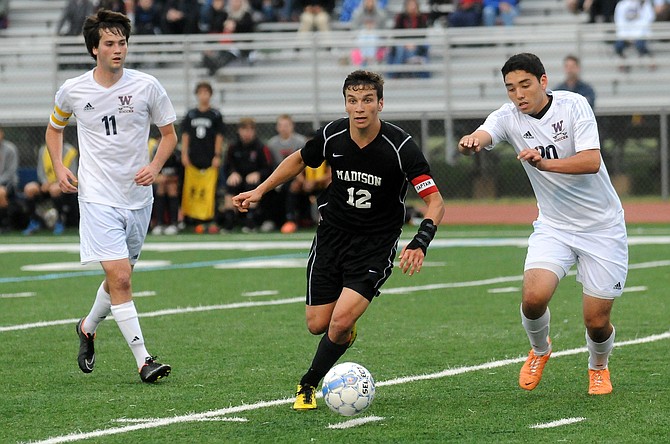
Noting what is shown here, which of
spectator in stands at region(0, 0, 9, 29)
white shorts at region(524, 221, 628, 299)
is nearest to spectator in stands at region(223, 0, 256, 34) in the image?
spectator in stands at region(0, 0, 9, 29)

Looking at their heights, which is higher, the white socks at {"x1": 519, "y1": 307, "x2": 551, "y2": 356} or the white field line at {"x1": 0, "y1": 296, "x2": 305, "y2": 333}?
the white socks at {"x1": 519, "y1": 307, "x2": 551, "y2": 356}

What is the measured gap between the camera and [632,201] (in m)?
22.4

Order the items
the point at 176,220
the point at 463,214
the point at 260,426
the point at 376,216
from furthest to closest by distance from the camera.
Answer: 1. the point at 463,214
2. the point at 176,220
3. the point at 376,216
4. the point at 260,426

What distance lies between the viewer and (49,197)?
68.4ft

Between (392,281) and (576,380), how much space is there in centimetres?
585

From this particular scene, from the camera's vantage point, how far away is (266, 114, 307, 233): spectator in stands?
1997 cm

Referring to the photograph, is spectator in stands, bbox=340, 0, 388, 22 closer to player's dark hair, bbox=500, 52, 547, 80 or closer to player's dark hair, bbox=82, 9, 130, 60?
player's dark hair, bbox=82, 9, 130, 60

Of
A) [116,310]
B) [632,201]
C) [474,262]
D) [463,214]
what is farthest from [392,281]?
[632,201]

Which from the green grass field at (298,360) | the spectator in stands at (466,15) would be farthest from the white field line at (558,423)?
the spectator in stands at (466,15)

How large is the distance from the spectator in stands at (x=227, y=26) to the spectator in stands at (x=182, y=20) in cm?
32

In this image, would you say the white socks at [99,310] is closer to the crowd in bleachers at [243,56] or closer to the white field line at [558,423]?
the white field line at [558,423]

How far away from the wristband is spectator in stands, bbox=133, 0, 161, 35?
1845 centimetres

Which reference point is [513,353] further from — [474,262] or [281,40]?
[281,40]

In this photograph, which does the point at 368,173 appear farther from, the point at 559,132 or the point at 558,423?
the point at 558,423
